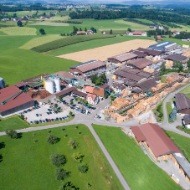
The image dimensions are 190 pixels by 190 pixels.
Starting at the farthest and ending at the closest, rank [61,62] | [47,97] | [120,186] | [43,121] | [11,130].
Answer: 1. [61,62]
2. [47,97]
3. [43,121]
4. [11,130]
5. [120,186]

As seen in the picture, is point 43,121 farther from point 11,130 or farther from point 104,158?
point 104,158

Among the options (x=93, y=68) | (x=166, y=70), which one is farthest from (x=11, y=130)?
(x=166, y=70)

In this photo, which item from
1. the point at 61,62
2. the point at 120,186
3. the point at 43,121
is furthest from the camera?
the point at 61,62

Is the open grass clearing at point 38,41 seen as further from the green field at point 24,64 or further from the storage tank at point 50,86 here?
the storage tank at point 50,86

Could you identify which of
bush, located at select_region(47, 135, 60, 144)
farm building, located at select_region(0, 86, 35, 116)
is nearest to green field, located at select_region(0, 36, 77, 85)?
farm building, located at select_region(0, 86, 35, 116)

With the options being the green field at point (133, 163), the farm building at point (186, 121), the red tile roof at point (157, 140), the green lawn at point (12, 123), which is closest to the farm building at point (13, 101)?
the green lawn at point (12, 123)

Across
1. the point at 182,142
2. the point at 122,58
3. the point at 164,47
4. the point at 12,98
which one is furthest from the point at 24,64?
the point at 164,47

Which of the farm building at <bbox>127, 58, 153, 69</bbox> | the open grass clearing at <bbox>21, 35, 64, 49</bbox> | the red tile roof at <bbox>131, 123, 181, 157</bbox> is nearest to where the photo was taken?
the red tile roof at <bbox>131, 123, 181, 157</bbox>

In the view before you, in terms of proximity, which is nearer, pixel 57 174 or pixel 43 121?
pixel 57 174

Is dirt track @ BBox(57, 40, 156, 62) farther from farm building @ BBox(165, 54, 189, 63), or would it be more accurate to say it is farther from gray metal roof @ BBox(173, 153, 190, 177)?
gray metal roof @ BBox(173, 153, 190, 177)
